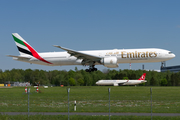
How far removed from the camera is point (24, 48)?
45.8 meters

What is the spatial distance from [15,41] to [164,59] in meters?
28.2

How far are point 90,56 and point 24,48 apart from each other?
561 inches

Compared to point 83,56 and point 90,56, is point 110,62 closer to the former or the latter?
point 90,56

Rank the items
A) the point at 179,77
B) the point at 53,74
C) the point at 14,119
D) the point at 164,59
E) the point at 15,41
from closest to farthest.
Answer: the point at 14,119 → the point at 164,59 → the point at 15,41 → the point at 179,77 → the point at 53,74

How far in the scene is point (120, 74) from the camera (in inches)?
3807

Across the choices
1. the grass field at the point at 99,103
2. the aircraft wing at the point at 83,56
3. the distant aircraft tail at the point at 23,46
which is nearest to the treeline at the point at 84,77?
the distant aircraft tail at the point at 23,46

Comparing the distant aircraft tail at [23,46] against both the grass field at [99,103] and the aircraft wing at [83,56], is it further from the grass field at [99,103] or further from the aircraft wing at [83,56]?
the grass field at [99,103]

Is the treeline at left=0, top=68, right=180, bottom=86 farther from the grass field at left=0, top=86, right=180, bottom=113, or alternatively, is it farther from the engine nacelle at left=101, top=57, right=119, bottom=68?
the grass field at left=0, top=86, right=180, bottom=113

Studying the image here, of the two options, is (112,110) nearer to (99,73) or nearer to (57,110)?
(57,110)

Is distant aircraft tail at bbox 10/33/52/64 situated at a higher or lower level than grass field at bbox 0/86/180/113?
higher

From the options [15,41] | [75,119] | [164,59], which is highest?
[15,41]

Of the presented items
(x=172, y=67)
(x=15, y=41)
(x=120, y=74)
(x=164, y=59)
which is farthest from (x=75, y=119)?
(x=172, y=67)

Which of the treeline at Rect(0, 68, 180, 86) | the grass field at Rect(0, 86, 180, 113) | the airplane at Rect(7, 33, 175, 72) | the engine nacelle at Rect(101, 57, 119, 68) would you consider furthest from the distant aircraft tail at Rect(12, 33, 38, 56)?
the treeline at Rect(0, 68, 180, 86)

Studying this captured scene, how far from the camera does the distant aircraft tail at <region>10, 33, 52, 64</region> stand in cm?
4403
